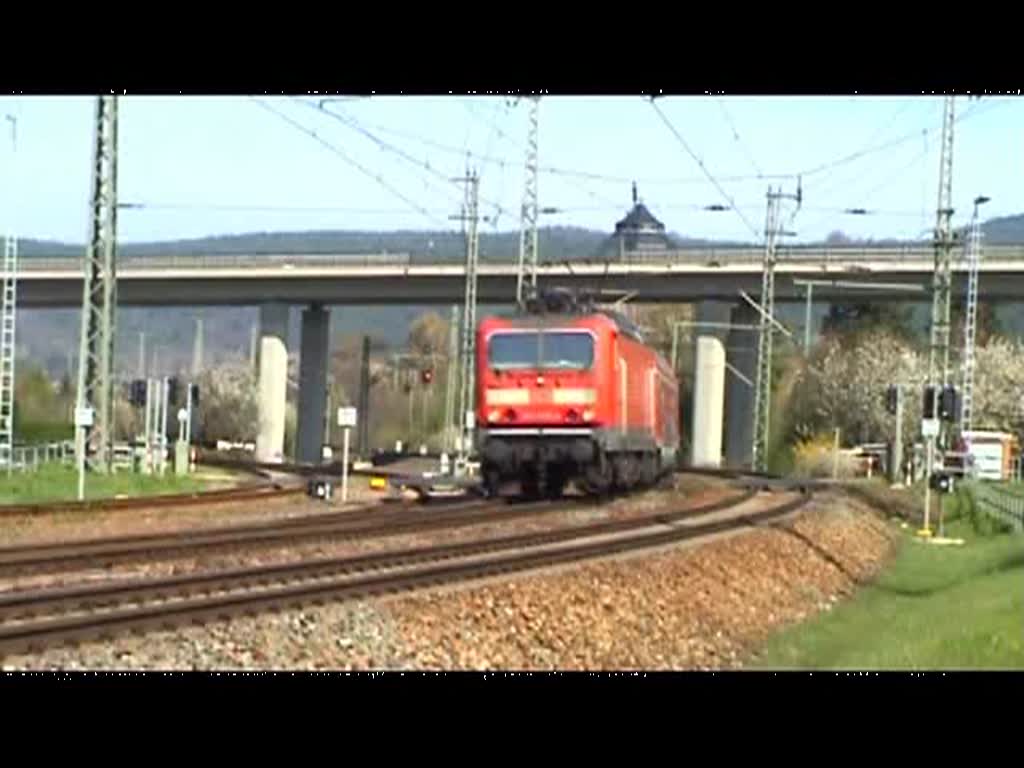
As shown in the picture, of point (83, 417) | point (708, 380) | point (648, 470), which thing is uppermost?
point (708, 380)

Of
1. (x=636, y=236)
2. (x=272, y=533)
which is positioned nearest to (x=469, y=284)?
(x=636, y=236)

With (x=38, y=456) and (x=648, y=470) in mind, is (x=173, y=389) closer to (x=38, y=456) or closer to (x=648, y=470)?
(x=38, y=456)

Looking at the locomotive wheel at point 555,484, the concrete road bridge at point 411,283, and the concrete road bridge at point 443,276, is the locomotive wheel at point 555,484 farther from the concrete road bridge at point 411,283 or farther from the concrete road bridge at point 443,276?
the concrete road bridge at point 443,276

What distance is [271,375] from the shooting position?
66562mm

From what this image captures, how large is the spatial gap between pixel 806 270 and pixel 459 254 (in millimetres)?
12298

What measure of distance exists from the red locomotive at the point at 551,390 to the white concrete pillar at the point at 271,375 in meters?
34.4

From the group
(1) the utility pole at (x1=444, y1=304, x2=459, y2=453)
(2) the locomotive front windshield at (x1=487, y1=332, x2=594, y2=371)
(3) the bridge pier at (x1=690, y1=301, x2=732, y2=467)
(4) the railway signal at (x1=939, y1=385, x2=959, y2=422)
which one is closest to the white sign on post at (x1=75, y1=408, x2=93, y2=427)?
(2) the locomotive front windshield at (x1=487, y1=332, x2=594, y2=371)

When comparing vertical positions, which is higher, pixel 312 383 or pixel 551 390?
pixel 551 390

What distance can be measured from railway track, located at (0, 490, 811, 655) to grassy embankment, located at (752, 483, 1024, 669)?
A: 290cm

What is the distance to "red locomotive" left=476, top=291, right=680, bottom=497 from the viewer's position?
1148 inches

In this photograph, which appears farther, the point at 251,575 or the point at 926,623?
the point at 926,623

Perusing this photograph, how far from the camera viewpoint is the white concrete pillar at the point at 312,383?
63750 mm

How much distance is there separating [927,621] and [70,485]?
799 inches

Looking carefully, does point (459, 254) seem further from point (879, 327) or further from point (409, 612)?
point (409, 612)
